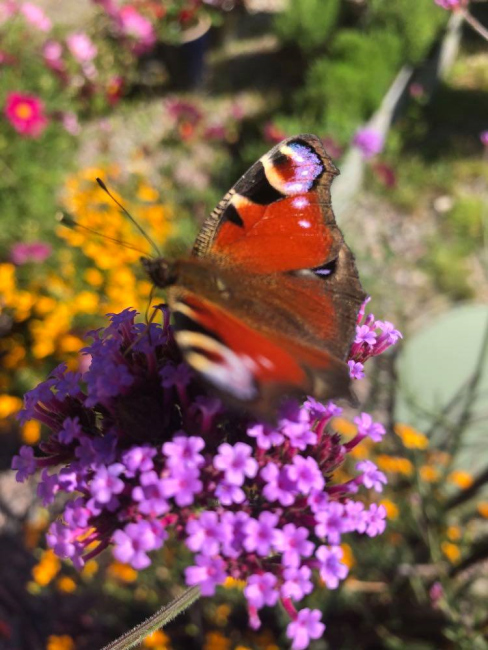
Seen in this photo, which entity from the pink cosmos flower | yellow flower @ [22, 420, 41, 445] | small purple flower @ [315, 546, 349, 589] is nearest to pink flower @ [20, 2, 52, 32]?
the pink cosmos flower

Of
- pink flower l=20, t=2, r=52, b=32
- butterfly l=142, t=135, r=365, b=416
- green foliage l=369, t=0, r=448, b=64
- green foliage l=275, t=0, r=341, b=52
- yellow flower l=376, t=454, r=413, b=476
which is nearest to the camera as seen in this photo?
butterfly l=142, t=135, r=365, b=416

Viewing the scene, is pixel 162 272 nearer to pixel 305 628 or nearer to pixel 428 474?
pixel 305 628

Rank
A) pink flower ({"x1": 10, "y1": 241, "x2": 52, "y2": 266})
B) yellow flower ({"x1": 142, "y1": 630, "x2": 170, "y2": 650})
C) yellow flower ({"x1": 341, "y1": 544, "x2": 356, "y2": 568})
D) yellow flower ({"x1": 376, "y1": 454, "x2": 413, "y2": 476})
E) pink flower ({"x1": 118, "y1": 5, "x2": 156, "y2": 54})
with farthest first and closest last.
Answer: pink flower ({"x1": 118, "y1": 5, "x2": 156, "y2": 54})
pink flower ({"x1": 10, "y1": 241, "x2": 52, "y2": 266})
yellow flower ({"x1": 376, "y1": 454, "x2": 413, "y2": 476})
yellow flower ({"x1": 341, "y1": 544, "x2": 356, "y2": 568})
yellow flower ({"x1": 142, "y1": 630, "x2": 170, "y2": 650})

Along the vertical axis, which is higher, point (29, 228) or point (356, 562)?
point (29, 228)

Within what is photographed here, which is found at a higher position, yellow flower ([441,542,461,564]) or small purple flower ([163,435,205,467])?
small purple flower ([163,435,205,467])

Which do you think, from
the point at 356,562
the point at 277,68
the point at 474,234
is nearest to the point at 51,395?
the point at 356,562

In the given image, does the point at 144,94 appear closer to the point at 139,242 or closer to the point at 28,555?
the point at 139,242

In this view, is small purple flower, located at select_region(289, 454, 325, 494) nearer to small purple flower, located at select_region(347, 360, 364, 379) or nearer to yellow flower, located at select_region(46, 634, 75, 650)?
small purple flower, located at select_region(347, 360, 364, 379)
